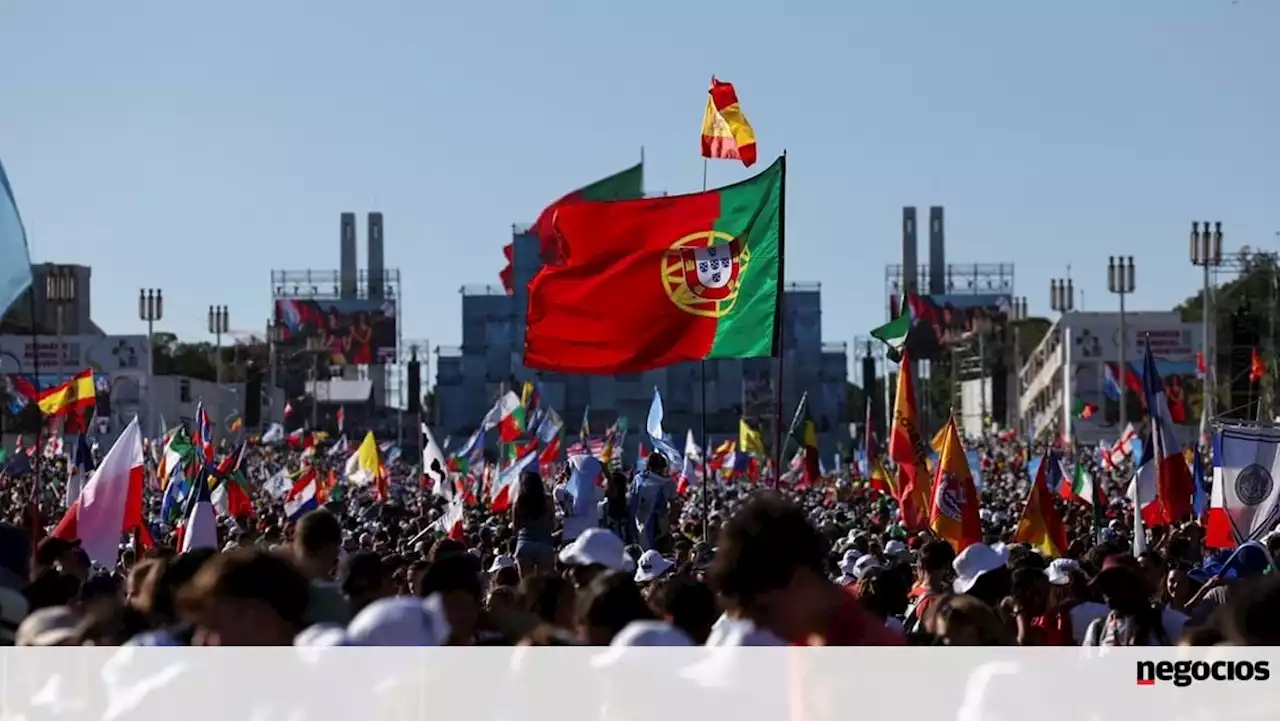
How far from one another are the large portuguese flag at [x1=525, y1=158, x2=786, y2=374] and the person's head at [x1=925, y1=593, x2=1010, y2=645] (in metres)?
7.74

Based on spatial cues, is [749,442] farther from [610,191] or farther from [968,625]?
[968,625]

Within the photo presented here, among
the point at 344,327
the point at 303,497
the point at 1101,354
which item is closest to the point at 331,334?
the point at 344,327

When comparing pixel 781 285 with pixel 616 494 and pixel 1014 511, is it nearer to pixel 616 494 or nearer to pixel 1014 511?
pixel 616 494

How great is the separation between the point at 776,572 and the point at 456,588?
1.78m

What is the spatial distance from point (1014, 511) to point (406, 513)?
27.9ft

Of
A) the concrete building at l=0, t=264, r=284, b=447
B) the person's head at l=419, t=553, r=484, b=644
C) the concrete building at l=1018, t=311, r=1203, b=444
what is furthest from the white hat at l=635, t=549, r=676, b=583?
the concrete building at l=1018, t=311, r=1203, b=444

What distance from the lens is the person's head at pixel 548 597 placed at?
26.1 ft

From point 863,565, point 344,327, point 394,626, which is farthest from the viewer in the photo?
point 344,327

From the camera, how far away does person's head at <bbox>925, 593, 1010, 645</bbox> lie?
22.6 feet

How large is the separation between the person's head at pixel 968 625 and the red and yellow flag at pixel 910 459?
11.5m

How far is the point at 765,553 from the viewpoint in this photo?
5527 millimetres

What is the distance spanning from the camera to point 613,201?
1556cm
